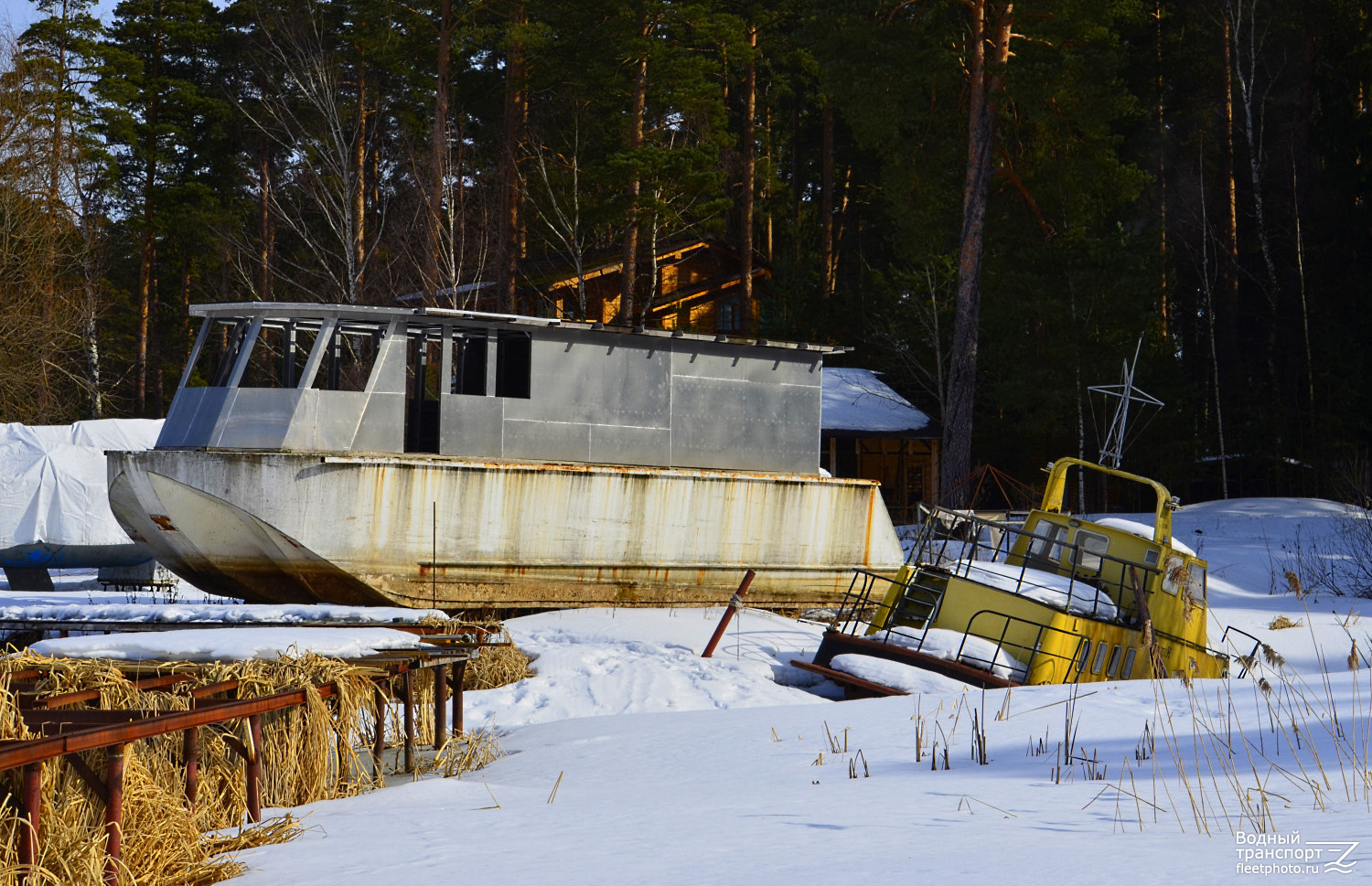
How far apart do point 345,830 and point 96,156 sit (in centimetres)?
3398

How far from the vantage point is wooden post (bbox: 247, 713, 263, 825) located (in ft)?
19.5

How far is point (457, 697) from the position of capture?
8781mm

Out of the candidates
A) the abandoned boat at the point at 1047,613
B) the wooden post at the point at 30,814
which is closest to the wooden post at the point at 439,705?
the wooden post at the point at 30,814

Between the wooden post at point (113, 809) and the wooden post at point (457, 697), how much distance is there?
3.86 metres

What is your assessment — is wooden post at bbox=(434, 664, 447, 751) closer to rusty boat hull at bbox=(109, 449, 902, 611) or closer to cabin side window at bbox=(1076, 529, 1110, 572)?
rusty boat hull at bbox=(109, 449, 902, 611)

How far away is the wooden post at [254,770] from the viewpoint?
595cm

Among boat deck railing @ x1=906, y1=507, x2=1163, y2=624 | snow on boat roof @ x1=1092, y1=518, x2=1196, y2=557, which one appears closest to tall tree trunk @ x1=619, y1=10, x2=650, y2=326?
boat deck railing @ x1=906, y1=507, x2=1163, y2=624

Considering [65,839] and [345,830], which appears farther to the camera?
[345,830]

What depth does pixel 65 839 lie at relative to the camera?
440 centimetres

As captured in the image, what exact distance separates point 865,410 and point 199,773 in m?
27.1

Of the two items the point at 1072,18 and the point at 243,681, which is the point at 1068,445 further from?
the point at 243,681

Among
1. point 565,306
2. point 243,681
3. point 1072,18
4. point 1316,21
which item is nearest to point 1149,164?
point 1316,21

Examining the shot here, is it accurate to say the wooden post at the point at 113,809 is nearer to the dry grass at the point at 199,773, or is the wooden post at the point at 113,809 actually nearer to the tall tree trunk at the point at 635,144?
the dry grass at the point at 199,773

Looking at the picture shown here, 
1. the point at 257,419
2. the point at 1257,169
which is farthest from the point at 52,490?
the point at 1257,169
